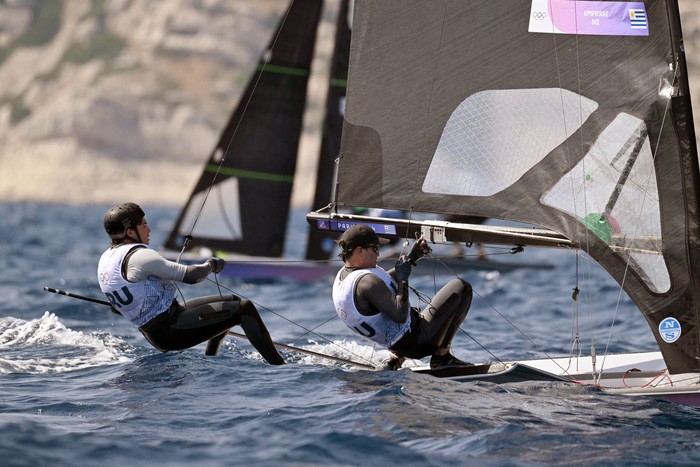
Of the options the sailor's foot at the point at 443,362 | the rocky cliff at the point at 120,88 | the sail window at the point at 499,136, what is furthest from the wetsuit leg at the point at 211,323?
the rocky cliff at the point at 120,88

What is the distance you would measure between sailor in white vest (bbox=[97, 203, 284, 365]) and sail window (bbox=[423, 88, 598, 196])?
1.43m

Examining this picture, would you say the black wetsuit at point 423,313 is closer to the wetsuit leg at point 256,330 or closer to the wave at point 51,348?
the wetsuit leg at point 256,330

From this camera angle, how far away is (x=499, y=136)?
6520mm

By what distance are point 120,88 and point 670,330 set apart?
81.4 metres

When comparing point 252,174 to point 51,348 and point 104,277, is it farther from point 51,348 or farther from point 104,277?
point 104,277

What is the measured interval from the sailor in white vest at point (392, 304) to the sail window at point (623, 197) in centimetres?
88

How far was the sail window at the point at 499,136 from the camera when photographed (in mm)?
6359

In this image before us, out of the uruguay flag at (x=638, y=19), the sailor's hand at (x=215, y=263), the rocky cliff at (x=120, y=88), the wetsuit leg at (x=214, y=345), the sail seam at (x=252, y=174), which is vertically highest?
Answer: the rocky cliff at (x=120, y=88)

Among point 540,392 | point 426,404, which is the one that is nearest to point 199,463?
point 426,404

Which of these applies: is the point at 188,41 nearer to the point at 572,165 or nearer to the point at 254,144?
the point at 254,144

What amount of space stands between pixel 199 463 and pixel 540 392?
2.18 meters

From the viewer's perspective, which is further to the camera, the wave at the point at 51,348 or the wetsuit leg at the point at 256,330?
the wave at the point at 51,348

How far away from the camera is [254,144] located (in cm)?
1427

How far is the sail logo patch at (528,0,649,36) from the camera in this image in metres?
6.10
